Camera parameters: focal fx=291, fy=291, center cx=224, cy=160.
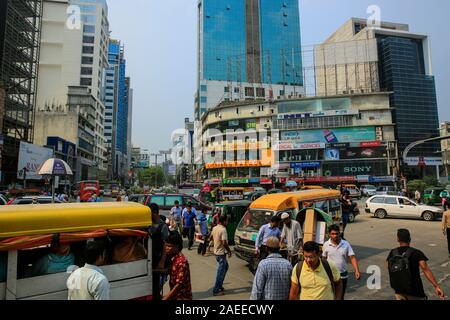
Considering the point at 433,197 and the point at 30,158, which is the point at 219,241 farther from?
the point at 30,158

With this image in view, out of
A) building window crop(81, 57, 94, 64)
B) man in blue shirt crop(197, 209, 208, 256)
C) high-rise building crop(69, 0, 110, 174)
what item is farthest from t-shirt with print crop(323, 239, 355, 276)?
building window crop(81, 57, 94, 64)

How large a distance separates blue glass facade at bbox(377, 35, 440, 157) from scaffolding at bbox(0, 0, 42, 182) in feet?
240

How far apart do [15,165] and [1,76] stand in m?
9.20

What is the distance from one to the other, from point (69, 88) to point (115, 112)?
46.7 metres

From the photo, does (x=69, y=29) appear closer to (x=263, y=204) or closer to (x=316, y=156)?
(x=316, y=156)

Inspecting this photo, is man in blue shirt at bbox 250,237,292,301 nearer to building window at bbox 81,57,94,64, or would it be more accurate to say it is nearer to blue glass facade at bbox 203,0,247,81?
building window at bbox 81,57,94,64

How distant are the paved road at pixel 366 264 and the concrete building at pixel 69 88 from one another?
5159 cm

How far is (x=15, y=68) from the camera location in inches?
1262

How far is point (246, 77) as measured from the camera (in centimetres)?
8700

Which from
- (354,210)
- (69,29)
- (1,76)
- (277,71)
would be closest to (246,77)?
(277,71)

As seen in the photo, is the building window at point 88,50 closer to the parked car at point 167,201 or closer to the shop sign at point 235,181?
the shop sign at point 235,181

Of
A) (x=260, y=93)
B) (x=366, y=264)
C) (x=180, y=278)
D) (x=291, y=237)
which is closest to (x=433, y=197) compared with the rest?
(x=366, y=264)

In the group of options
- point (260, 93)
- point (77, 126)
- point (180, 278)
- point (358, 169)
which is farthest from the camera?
point (260, 93)

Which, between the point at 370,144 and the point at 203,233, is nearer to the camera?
the point at 203,233
